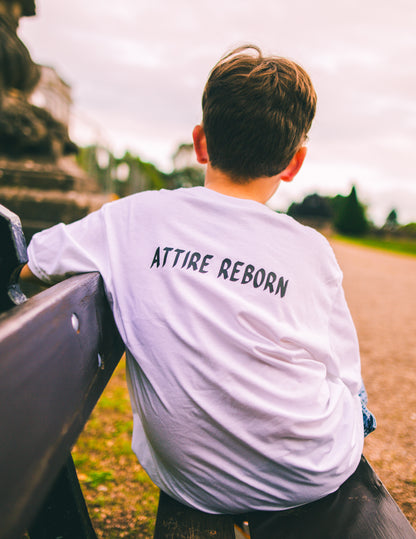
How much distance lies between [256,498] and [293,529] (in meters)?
0.12

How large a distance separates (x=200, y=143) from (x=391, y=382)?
3.25m

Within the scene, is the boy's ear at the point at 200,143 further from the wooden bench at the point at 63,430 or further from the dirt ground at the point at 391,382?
the dirt ground at the point at 391,382

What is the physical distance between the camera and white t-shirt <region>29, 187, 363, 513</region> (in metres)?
1.10

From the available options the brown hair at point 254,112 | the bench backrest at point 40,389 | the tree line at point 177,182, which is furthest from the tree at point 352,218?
the bench backrest at point 40,389

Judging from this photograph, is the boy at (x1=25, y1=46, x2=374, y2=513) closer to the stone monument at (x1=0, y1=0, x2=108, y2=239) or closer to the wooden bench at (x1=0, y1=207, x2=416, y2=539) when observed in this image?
the wooden bench at (x1=0, y1=207, x2=416, y2=539)

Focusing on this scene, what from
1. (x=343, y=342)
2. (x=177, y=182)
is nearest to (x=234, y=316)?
(x=343, y=342)

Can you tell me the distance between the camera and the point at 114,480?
7.21 feet

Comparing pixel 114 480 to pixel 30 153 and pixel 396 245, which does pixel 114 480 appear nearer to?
pixel 30 153

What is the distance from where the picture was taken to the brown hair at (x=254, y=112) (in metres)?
1.30

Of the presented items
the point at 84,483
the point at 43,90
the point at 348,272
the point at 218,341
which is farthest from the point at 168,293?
the point at 348,272

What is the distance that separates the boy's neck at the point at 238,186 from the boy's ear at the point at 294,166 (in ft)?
0.17

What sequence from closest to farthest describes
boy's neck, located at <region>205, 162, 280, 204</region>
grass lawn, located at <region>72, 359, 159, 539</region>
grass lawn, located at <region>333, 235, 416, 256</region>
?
boy's neck, located at <region>205, 162, 280, 204</region>, grass lawn, located at <region>72, 359, 159, 539</region>, grass lawn, located at <region>333, 235, 416, 256</region>

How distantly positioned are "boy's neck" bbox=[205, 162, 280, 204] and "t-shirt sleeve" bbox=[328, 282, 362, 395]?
396 millimetres

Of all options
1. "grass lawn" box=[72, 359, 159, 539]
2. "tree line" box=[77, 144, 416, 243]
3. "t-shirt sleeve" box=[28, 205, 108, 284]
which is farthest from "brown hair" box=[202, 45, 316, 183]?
"tree line" box=[77, 144, 416, 243]
